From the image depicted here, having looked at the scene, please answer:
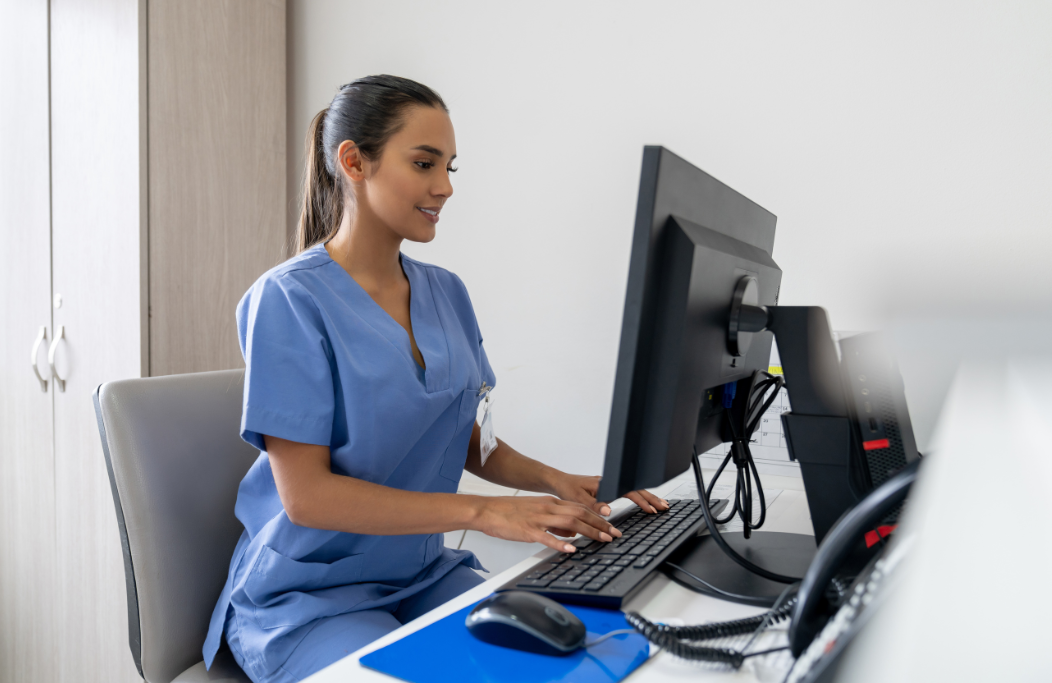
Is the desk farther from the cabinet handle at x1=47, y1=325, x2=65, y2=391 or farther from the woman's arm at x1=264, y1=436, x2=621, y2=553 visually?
the cabinet handle at x1=47, y1=325, x2=65, y2=391

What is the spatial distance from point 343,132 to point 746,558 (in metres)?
0.85

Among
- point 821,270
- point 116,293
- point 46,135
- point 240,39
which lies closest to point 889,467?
point 821,270

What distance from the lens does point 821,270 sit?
1.60 m

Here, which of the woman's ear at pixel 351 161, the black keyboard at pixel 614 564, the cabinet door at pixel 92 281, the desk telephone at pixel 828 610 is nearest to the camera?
the desk telephone at pixel 828 610

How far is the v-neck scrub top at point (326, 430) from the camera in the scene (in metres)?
0.90

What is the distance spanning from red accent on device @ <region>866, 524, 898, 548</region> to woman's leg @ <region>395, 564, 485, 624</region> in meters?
0.56

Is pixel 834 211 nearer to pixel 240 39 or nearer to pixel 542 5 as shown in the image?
pixel 542 5

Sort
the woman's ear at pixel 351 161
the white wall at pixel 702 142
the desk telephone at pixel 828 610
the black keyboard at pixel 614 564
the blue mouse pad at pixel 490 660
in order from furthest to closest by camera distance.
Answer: the white wall at pixel 702 142 < the woman's ear at pixel 351 161 < the black keyboard at pixel 614 564 < the blue mouse pad at pixel 490 660 < the desk telephone at pixel 828 610

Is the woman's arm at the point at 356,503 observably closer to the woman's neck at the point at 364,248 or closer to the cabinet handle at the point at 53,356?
the woman's neck at the point at 364,248

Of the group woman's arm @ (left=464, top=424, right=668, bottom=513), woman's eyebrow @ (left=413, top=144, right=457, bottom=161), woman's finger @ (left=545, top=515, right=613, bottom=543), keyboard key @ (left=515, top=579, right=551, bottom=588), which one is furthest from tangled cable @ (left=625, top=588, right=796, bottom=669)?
woman's eyebrow @ (left=413, top=144, right=457, bottom=161)

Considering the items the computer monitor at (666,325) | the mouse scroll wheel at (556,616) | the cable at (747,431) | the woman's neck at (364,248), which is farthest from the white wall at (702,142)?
the mouse scroll wheel at (556,616)

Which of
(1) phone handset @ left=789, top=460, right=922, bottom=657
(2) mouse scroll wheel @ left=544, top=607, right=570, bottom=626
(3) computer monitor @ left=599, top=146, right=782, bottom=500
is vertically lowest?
(2) mouse scroll wheel @ left=544, top=607, right=570, bottom=626

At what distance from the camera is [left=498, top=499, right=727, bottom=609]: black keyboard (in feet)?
2.25

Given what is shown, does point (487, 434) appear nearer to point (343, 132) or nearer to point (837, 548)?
point (343, 132)
